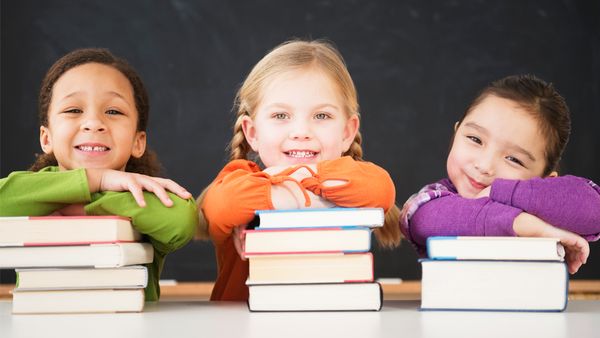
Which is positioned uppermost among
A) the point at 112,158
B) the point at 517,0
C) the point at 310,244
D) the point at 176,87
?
the point at 517,0

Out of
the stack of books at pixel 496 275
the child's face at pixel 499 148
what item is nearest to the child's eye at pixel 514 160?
the child's face at pixel 499 148

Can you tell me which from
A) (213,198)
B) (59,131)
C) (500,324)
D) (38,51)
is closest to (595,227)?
(500,324)

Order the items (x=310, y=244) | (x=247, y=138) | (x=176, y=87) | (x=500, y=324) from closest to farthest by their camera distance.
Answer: (x=500, y=324)
(x=310, y=244)
(x=247, y=138)
(x=176, y=87)

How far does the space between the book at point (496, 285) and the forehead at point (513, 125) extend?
1.07ft

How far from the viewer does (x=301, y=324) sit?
4.48 ft

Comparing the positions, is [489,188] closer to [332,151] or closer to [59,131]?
[332,151]

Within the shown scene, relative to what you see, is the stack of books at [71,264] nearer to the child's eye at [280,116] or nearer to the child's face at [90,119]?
the child's face at [90,119]

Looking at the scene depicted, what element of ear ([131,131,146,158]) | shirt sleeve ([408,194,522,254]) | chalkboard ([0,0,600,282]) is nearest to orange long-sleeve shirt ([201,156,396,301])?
shirt sleeve ([408,194,522,254])

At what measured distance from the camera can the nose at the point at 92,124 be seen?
1804mm

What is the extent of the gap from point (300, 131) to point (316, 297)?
1.37ft

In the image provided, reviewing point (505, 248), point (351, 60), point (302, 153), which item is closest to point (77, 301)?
point (302, 153)

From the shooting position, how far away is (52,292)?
1568 mm

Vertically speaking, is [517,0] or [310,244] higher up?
[517,0]

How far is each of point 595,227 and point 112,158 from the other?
1.03 meters
